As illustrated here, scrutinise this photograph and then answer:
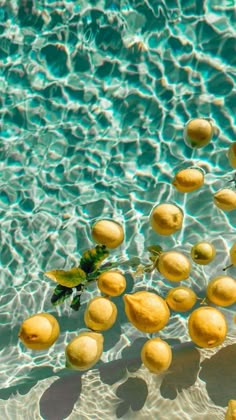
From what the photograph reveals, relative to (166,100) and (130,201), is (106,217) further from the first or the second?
(166,100)

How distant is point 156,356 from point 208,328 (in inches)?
4.8

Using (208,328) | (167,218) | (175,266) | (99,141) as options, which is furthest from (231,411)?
(99,141)

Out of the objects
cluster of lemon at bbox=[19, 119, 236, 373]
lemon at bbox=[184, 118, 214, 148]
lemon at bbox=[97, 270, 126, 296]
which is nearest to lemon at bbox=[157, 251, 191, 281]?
cluster of lemon at bbox=[19, 119, 236, 373]

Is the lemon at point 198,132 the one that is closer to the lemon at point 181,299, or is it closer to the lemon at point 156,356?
the lemon at point 181,299

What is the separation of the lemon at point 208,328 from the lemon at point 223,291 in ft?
0.16

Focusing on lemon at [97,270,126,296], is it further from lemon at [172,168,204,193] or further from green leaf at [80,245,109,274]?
lemon at [172,168,204,193]

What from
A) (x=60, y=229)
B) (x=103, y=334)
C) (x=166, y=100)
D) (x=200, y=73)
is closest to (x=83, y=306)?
(x=103, y=334)

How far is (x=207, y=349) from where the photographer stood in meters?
1.25

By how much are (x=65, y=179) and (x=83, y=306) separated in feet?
1.21

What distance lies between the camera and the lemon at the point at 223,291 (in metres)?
1.17

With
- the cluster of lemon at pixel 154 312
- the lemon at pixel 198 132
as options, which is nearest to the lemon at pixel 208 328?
the cluster of lemon at pixel 154 312

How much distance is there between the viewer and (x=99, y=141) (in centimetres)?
157

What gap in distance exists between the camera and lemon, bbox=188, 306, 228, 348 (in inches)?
43.8

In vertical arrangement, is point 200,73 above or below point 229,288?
above
